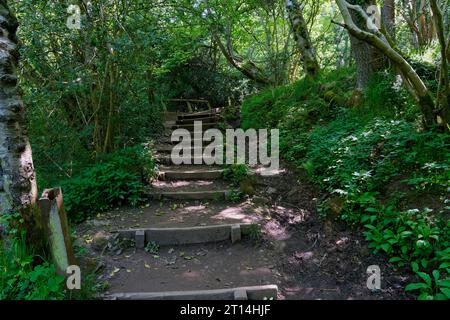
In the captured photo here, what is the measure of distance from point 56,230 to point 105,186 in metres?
2.24

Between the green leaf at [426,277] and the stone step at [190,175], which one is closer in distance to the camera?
the green leaf at [426,277]

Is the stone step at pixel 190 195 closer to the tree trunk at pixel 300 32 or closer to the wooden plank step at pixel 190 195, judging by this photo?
the wooden plank step at pixel 190 195

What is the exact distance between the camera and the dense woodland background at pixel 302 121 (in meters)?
3.18

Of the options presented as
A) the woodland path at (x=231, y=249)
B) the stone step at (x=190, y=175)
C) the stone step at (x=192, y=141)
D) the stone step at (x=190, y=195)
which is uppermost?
the stone step at (x=192, y=141)

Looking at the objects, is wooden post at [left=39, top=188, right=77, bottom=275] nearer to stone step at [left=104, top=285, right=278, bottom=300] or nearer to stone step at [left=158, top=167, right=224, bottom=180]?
stone step at [left=104, top=285, right=278, bottom=300]

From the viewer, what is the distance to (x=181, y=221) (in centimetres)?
436

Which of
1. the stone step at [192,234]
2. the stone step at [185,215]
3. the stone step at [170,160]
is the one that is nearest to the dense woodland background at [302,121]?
the stone step at [185,215]

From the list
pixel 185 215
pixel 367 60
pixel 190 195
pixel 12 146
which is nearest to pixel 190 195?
pixel 190 195

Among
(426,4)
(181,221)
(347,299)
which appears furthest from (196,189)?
(426,4)

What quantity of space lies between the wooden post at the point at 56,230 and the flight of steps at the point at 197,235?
54cm

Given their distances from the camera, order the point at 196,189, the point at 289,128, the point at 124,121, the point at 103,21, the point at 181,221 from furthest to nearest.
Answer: the point at 289,128 < the point at 124,121 < the point at 196,189 < the point at 103,21 < the point at 181,221

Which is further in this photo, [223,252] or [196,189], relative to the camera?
[196,189]

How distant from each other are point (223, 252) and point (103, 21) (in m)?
A: 4.24
